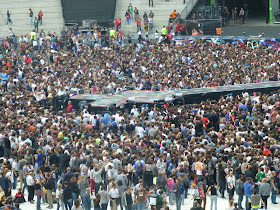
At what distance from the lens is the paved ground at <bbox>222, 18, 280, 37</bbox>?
42.1 meters

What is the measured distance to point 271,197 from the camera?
1861cm

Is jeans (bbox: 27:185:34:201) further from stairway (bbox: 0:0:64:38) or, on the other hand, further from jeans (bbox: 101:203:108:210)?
stairway (bbox: 0:0:64:38)

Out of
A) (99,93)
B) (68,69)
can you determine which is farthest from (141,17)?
(99,93)

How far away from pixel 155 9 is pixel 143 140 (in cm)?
2641

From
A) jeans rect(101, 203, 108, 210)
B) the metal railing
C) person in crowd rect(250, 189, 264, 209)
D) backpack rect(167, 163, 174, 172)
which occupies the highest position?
the metal railing

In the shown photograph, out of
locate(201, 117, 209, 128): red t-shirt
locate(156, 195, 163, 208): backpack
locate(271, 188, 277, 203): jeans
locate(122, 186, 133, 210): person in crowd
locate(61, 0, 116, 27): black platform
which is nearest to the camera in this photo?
locate(156, 195, 163, 208): backpack

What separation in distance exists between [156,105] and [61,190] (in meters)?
9.36

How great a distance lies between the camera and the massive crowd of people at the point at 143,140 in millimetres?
18062

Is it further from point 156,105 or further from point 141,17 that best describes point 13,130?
point 141,17

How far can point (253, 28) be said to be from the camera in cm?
4431

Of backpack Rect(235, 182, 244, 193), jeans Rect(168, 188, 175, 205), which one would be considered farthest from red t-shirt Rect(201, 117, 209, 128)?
backpack Rect(235, 182, 244, 193)

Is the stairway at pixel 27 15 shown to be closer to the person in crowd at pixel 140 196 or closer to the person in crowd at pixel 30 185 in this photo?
the person in crowd at pixel 30 185

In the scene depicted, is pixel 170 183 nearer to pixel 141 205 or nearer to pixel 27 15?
pixel 141 205

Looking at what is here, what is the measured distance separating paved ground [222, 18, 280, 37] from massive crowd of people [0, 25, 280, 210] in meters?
8.61
